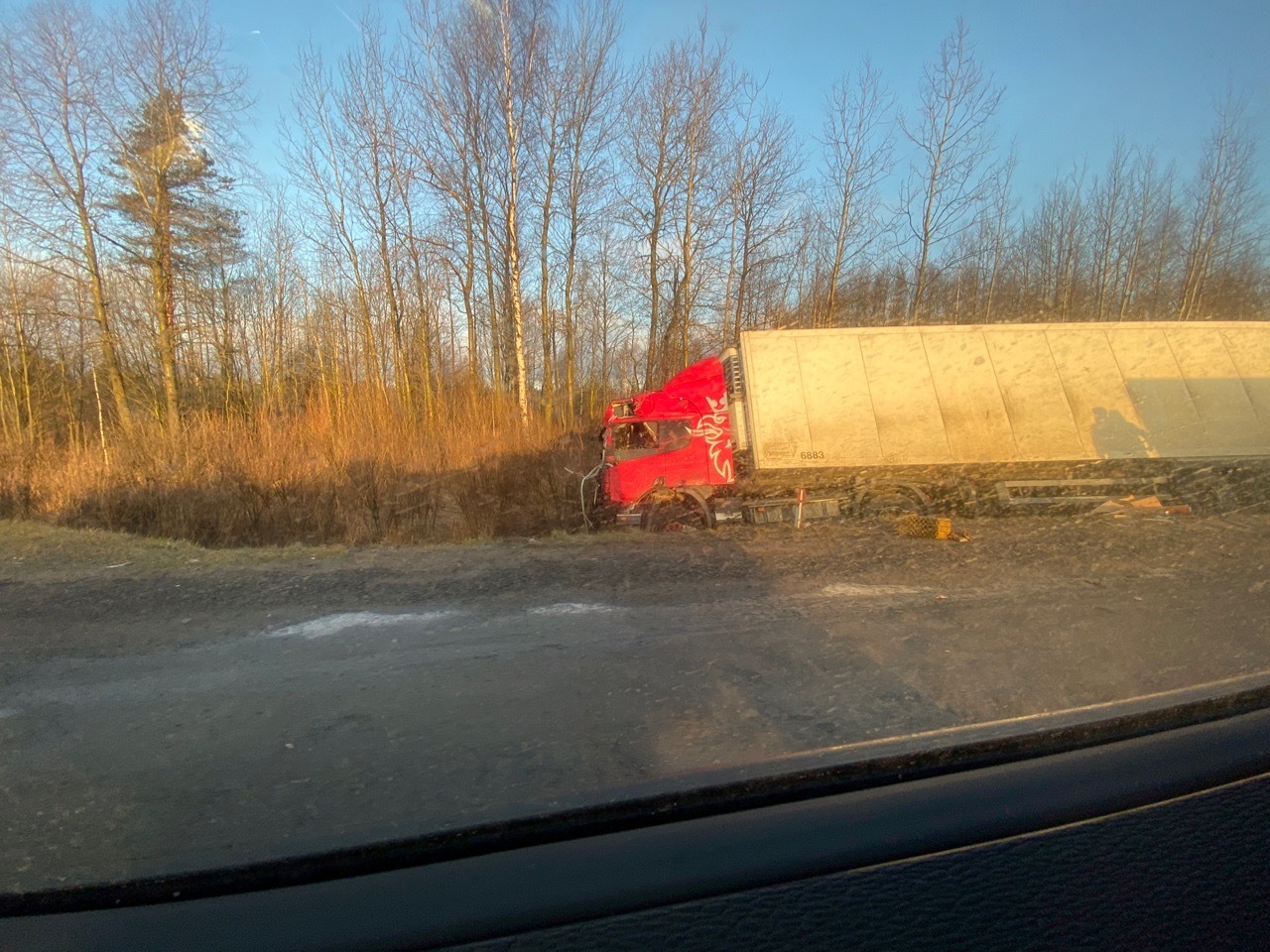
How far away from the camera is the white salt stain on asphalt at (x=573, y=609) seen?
7.15m

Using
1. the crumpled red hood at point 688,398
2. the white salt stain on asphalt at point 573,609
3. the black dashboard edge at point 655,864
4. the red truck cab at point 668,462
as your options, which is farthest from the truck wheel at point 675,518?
the black dashboard edge at point 655,864

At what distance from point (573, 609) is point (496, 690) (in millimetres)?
2349

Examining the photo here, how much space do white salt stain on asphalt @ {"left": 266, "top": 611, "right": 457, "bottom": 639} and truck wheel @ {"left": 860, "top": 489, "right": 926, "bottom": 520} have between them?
8497 mm

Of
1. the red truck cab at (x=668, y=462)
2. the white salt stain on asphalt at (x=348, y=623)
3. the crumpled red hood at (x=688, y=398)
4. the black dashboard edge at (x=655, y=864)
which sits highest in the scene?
the crumpled red hood at (x=688, y=398)

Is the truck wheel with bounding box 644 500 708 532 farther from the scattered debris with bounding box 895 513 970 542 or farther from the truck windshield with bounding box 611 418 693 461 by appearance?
the scattered debris with bounding box 895 513 970 542

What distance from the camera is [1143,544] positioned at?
9.73 metres

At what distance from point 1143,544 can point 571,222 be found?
16934mm

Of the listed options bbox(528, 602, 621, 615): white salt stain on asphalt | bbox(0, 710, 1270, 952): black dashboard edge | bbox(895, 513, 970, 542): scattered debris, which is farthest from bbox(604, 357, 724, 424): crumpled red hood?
bbox(0, 710, 1270, 952): black dashboard edge

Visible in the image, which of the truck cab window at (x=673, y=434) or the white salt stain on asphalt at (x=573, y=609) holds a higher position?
the truck cab window at (x=673, y=434)

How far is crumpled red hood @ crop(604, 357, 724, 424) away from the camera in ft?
46.5

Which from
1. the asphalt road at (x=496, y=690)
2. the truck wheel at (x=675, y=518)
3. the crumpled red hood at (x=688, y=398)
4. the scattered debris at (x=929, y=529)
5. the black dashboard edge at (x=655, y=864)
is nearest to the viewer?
the black dashboard edge at (x=655, y=864)

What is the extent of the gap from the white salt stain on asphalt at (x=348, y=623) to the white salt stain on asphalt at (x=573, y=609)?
78 cm

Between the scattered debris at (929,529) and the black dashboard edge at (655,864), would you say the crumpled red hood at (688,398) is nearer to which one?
the scattered debris at (929,529)

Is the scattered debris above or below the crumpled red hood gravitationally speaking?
Answer: below
